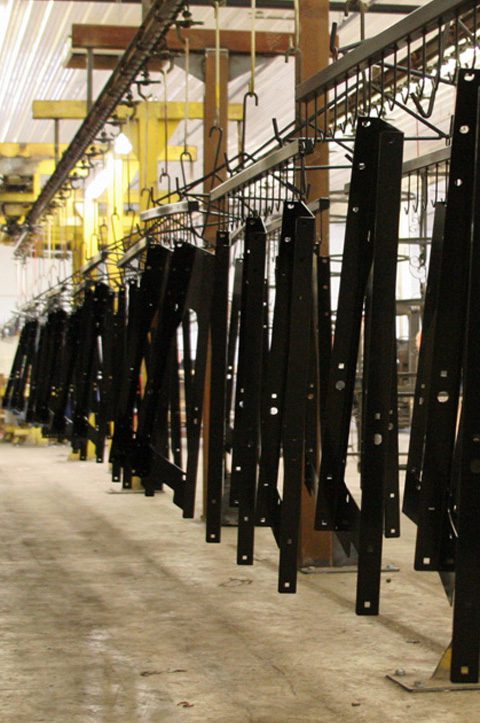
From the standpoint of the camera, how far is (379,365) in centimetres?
343

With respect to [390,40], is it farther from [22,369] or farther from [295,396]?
[22,369]

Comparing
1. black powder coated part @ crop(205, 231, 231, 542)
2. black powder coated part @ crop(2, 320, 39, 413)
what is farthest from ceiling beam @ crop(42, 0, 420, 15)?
black powder coated part @ crop(205, 231, 231, 542)

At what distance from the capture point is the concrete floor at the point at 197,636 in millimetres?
4082

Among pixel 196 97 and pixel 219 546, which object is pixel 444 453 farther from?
pixel 196 97

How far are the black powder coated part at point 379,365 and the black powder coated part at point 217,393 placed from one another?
3.83ft

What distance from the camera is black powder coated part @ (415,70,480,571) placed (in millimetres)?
3020

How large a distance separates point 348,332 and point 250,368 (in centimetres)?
70

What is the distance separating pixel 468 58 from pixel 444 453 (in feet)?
19.3

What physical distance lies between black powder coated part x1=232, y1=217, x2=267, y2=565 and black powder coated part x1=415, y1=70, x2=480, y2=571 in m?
1.04

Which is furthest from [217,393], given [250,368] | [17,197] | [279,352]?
[17,197]

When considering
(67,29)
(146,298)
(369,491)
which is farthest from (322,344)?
(67,29)

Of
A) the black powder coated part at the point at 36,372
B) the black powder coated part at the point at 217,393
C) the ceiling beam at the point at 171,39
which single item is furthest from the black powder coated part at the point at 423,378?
the black powder coated part at the point at 36,372

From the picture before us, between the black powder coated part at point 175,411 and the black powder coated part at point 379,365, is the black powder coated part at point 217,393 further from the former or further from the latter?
the black powder coated part at point 379,365

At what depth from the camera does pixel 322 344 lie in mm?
4859
